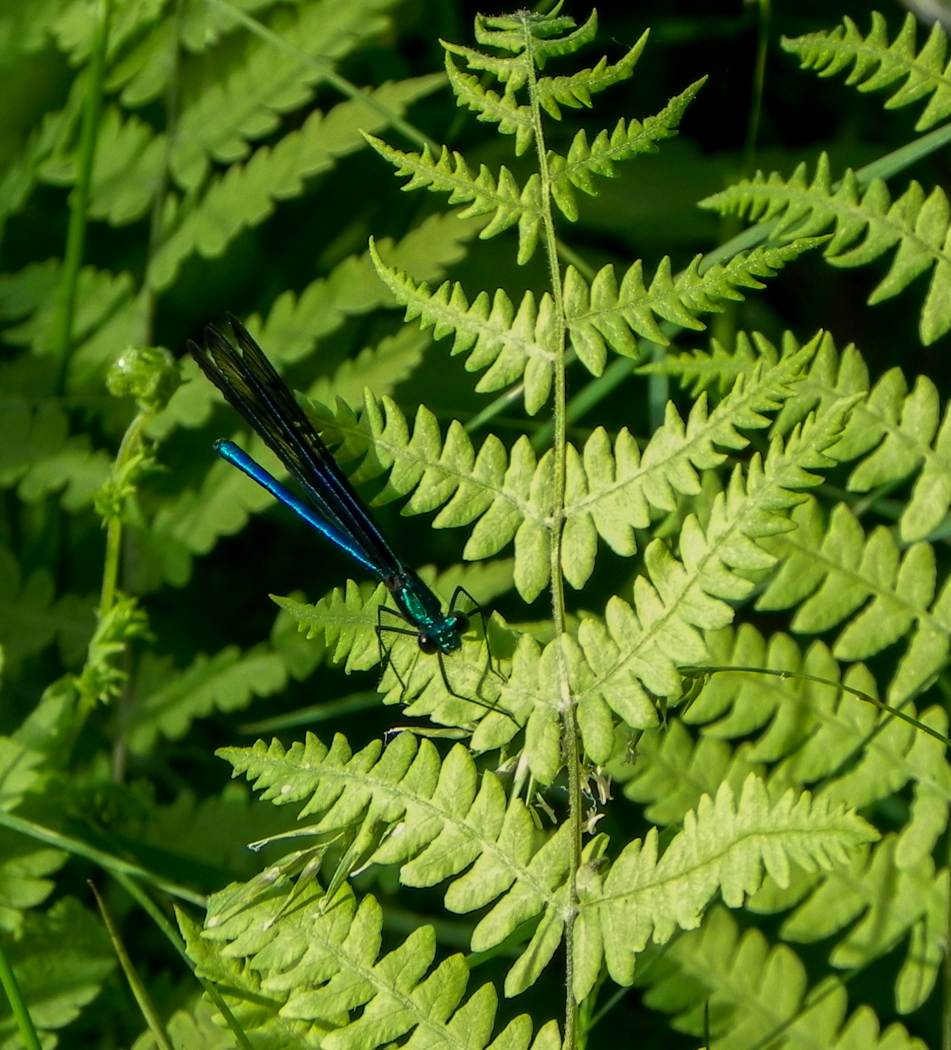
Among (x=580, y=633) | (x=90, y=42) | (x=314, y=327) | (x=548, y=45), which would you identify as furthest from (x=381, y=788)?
(x=90, y=42)

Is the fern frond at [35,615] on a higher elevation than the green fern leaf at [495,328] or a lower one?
lower

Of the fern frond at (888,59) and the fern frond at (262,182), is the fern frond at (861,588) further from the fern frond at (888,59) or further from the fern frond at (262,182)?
the fern frond at (262,182)

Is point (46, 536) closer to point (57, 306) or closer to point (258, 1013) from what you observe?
point (57, 306)

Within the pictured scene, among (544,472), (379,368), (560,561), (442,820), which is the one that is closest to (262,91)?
(379,368)

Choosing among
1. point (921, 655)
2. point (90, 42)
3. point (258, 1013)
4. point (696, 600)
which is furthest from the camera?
point (90, 42)

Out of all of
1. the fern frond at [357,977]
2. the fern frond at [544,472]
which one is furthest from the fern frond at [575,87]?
the fern frond at [357,977]

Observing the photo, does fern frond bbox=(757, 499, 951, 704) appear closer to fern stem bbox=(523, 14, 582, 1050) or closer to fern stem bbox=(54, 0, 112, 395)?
fern stem bbox=(523, 14, 582, 1050)

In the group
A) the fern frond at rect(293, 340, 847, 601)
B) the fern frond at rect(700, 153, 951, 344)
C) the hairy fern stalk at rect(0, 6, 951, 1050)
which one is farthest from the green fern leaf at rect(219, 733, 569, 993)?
the fern frond at rect(700, 153, 951, 344)

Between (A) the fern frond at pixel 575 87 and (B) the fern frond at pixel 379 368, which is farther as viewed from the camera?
(B) the fern frond at pixel 379 368
